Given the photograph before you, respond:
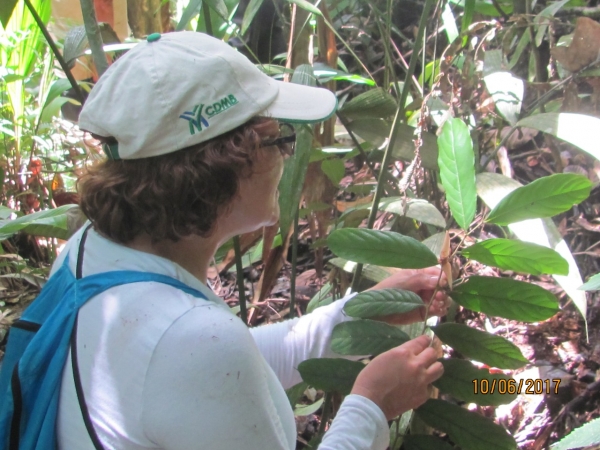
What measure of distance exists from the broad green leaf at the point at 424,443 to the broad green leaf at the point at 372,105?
0.53 meters

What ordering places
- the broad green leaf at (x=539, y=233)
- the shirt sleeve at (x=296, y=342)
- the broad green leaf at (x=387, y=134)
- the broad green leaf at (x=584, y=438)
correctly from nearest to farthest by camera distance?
the broad green leaf at (x=584, y=438), the broad green leaf at (x=539, y=233), the shirt sleeve at (x=296, y=342), the broad green leaf at (x=387, y=134)

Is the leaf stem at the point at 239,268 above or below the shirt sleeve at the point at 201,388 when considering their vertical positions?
below

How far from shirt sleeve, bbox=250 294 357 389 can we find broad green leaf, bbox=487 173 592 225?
34 cm

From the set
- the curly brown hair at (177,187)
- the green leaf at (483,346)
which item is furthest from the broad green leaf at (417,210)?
the curly brown hair at (177,187)

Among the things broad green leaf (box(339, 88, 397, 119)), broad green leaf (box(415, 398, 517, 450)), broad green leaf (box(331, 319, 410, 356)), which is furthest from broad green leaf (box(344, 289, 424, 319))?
broad green leaf (box(339, 88, 397, 119))

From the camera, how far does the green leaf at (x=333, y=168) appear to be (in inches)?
46.2

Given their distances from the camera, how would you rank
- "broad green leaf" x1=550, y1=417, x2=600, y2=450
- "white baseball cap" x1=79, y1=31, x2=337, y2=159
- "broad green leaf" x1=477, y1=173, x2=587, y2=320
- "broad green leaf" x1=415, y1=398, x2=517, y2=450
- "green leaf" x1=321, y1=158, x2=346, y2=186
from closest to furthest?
"broad green leaf" x1=550, y1=417, x2=600, y2=450 → "white baseball cap" x1=79, y1=31, x2=337, y2=159 → "broad green leaf" x1=415, y1=398, x2=517, y2=450 → "broad green leaf" x1=477, y1=173, x2=587, y2=320 → "green leaf" x1=321, y1=158, x2=346, y2=186

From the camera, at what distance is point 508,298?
71 centimetres

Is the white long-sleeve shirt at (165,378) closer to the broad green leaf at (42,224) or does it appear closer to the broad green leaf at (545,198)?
the broad green leaf at (545,198)

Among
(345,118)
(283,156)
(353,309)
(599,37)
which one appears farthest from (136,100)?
(599,37)

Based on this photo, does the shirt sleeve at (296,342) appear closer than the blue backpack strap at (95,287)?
No

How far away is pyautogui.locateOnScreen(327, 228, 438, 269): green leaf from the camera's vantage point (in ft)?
2.35

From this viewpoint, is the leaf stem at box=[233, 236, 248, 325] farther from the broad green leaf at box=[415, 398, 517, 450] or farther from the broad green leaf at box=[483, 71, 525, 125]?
the broad green leaf at box=[483, 71, 525, 125]

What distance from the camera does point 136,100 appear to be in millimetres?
635
